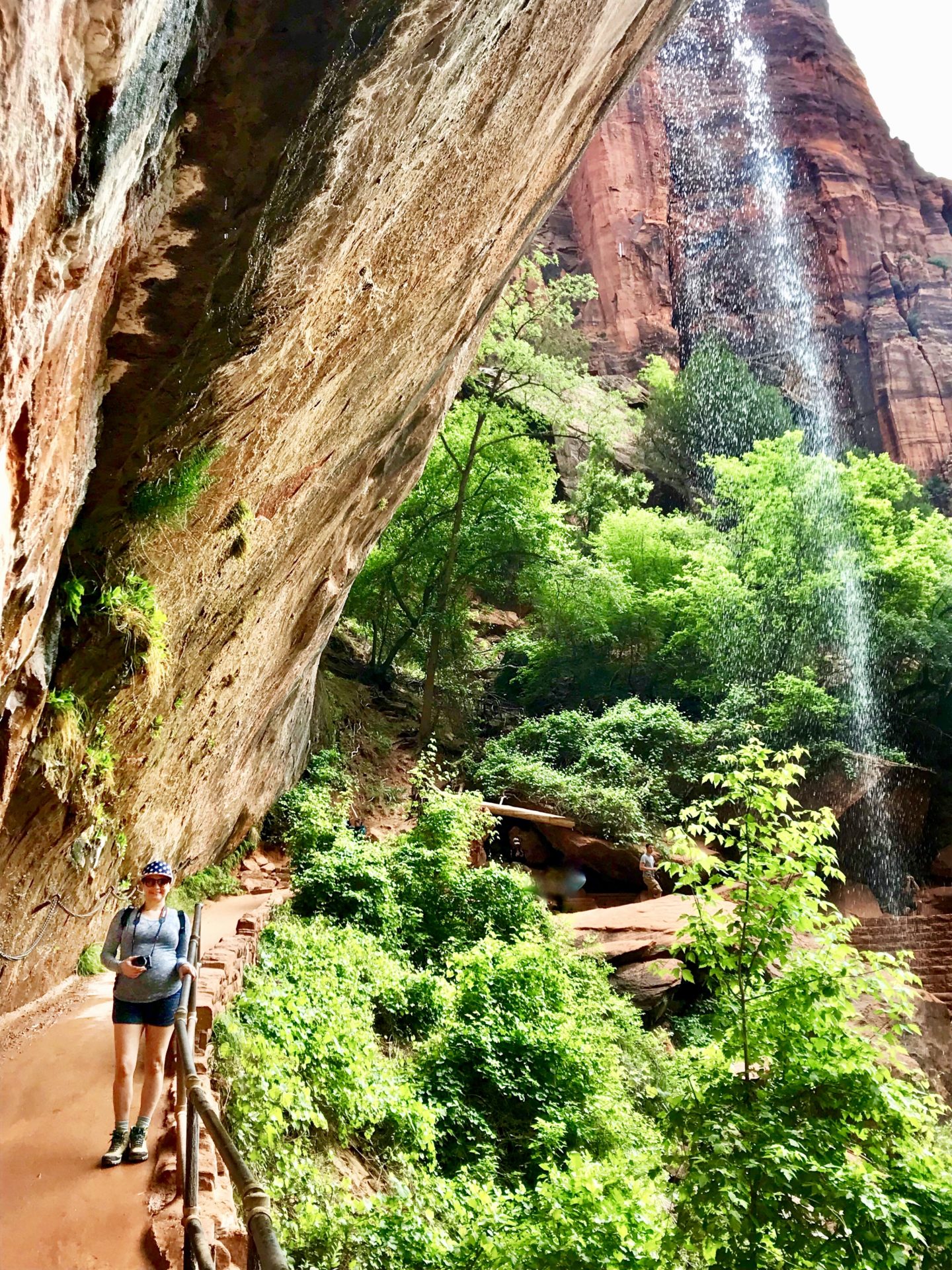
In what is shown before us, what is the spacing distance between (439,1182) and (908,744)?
66.0ft

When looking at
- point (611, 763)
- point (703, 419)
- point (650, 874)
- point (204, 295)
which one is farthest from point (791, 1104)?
point (703, 419)

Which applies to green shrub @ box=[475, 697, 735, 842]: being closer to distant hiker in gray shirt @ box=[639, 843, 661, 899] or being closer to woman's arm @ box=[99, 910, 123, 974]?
distant hiker in gray shirt @ box=[639, 843, 661, 899]

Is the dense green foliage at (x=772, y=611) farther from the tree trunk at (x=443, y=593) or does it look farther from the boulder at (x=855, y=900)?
the boulder at (x=855, y=900)

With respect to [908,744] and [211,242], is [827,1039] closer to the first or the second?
[211,242]

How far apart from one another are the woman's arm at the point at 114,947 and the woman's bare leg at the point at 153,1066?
36 centimetres

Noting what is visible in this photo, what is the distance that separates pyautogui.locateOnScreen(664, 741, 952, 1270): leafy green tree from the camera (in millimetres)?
4102

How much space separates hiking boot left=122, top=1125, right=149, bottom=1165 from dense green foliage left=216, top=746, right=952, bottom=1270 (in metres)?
0.89

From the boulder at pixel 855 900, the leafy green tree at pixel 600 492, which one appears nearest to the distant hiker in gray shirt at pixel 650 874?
the boulder at pixel 855 900

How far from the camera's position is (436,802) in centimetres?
1237

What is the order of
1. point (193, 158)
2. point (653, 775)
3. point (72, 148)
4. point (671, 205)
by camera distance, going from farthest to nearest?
point (671, 205), point (653, 775), point (193, 158), point (72, 148)

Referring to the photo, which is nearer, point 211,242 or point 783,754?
point 211,242

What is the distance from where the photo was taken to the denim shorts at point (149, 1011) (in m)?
3.92

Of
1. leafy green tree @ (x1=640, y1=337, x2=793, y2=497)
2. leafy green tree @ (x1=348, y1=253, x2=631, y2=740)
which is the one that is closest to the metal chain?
leafy green tree @ (x1=348, y1=253, x2=631, y2=740)

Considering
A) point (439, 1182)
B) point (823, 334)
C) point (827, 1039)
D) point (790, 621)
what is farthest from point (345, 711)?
point (823, 334)
